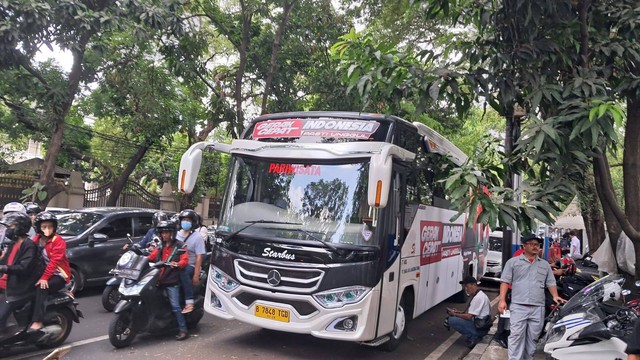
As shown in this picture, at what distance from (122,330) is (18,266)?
4.93 ft

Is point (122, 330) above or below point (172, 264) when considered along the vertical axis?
below

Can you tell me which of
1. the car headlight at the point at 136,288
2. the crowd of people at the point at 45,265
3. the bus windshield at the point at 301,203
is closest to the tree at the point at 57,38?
the crowd of people at the point at 45,265

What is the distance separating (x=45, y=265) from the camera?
225 inches

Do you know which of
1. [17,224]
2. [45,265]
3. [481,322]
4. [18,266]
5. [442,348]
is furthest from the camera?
[442,348]

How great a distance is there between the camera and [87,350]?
6.17 metres

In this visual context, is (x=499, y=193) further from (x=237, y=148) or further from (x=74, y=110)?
(x=74, y=110)

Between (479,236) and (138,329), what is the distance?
31.8 ft

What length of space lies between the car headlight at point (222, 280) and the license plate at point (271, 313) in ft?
1.44

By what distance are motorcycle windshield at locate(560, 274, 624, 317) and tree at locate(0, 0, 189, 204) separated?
999 cm

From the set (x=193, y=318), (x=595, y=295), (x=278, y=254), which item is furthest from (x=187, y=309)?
(x=595, y=295)

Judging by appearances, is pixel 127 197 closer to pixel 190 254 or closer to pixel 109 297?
pixel 109 297

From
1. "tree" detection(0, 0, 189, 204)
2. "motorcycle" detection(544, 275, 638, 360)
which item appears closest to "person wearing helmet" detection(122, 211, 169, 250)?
"tree" detection(0, 0, 189, 204)

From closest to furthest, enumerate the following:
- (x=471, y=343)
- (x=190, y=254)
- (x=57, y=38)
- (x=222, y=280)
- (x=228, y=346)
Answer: (x=222, y=280) → (x=228, y=346) → (x=190, y=254) → (x=471, y=343) → (x=57, y=38)

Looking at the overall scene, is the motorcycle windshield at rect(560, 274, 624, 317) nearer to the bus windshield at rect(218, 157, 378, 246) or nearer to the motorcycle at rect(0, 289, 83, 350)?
the bus windshield at rect(218, 157, 378, 246)
